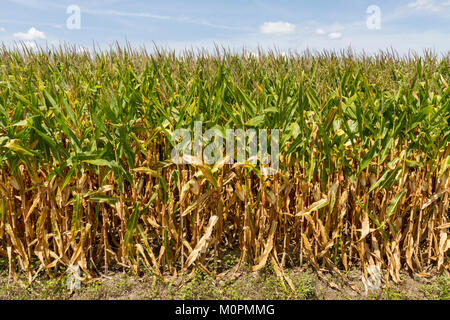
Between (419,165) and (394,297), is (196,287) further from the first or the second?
(419,165)

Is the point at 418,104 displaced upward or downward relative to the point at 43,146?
upward

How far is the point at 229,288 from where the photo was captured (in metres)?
3.30

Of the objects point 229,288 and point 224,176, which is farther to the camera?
point 229,288

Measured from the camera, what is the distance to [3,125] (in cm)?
306

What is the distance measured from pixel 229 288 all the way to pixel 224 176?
3.09 ft

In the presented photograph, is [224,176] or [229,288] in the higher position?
[224,176]

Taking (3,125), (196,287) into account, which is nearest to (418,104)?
(196,287)

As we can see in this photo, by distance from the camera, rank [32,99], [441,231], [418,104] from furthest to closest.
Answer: [441,231] → [418,104] → [32,99]

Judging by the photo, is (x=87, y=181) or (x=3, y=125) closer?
(x=3, y=125)

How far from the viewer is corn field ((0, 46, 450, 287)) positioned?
9.79 ft

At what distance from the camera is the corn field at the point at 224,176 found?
2.98 metres

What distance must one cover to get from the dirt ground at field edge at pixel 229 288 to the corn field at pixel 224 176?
0.09m

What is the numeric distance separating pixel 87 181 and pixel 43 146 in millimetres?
453

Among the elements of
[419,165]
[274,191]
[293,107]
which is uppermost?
[293,107]
